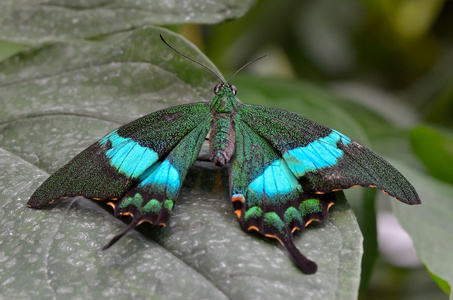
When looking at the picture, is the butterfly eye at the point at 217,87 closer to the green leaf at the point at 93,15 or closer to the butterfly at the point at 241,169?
the butterfly at the point at 241,169

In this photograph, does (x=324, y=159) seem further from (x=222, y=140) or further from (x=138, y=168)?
(x=138, y=168)

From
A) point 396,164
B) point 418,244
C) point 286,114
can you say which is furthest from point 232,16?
point 418,244

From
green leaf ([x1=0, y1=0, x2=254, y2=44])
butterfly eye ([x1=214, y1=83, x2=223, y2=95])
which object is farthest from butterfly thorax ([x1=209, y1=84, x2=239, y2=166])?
green leaf ([x1=0, y1=0, x2=254, y2=44])

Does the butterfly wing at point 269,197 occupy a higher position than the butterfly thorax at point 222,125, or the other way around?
the butterfly thorax at point 222,125

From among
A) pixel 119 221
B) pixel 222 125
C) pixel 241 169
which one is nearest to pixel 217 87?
pixel 222 125

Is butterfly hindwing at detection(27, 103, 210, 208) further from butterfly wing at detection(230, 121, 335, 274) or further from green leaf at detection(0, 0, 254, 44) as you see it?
green leaf at detection(0, 0, 254, 44)

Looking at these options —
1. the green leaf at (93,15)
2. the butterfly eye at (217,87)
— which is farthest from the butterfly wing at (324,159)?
the green leaf at (93,15)

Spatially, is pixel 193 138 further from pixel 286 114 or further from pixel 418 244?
pixel 418 244

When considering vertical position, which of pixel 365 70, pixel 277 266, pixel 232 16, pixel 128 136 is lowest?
pixel 277 266
